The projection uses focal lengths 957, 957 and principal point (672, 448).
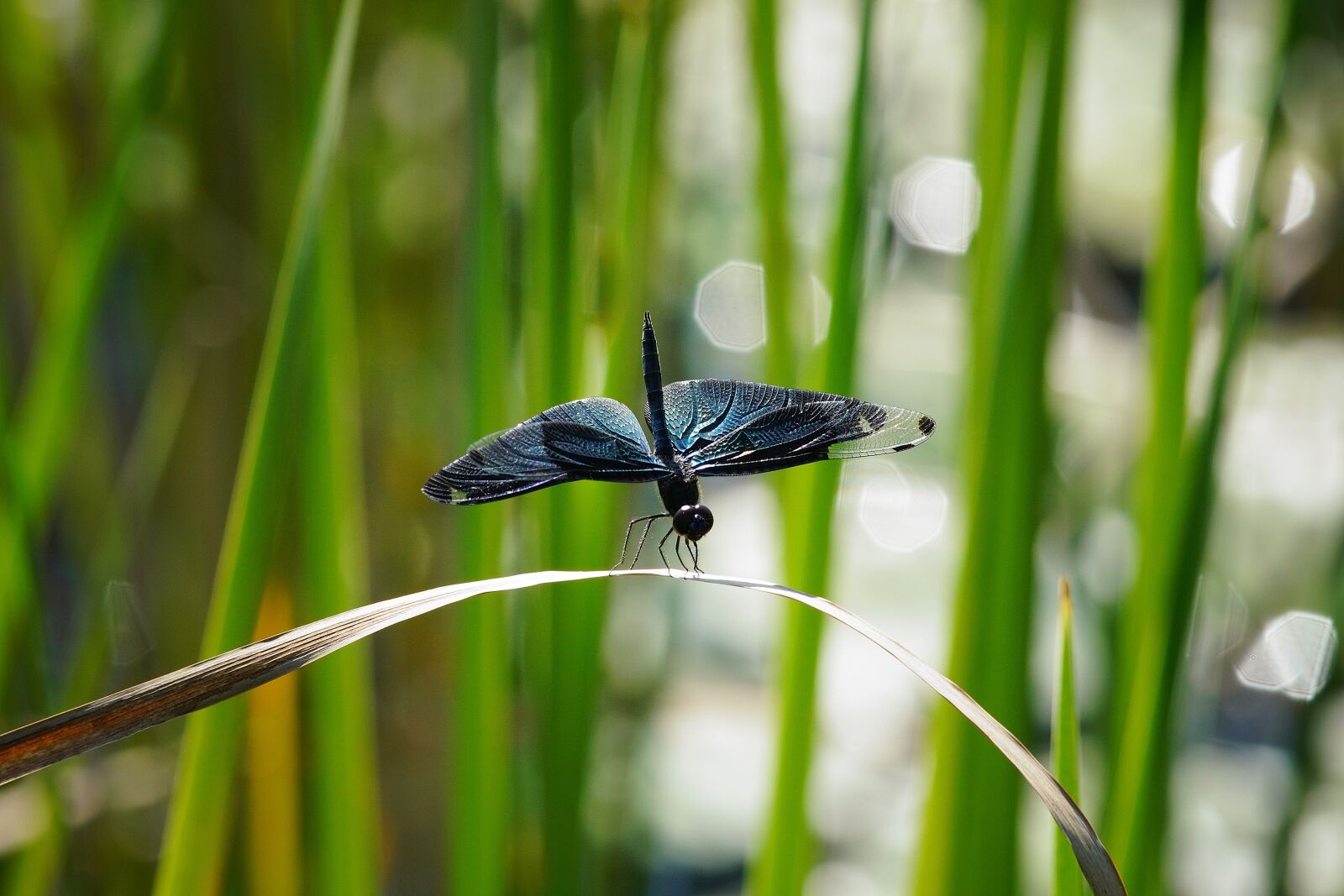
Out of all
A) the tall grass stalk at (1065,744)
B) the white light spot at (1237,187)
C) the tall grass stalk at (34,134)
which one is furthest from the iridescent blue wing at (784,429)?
the white light spot at (1237,187)

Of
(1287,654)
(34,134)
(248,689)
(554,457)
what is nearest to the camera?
(248,689)

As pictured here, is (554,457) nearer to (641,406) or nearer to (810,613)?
(810,613)

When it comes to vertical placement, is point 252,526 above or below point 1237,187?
below

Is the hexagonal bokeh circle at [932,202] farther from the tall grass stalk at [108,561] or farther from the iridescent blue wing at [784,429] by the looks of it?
the tall grass stalk at [108,561]

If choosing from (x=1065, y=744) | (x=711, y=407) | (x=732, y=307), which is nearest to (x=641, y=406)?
(x=711, y=407)

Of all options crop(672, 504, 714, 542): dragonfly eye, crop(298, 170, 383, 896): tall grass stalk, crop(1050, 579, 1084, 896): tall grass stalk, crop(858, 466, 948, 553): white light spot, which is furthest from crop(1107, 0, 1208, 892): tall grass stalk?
crop(858, 466, 948, 553): white light spot

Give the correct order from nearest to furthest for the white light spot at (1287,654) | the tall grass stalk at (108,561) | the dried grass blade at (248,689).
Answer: the dried grass blade at (248,689), the tall grass stalk at (108,561), the white light spot at (1287,654)
